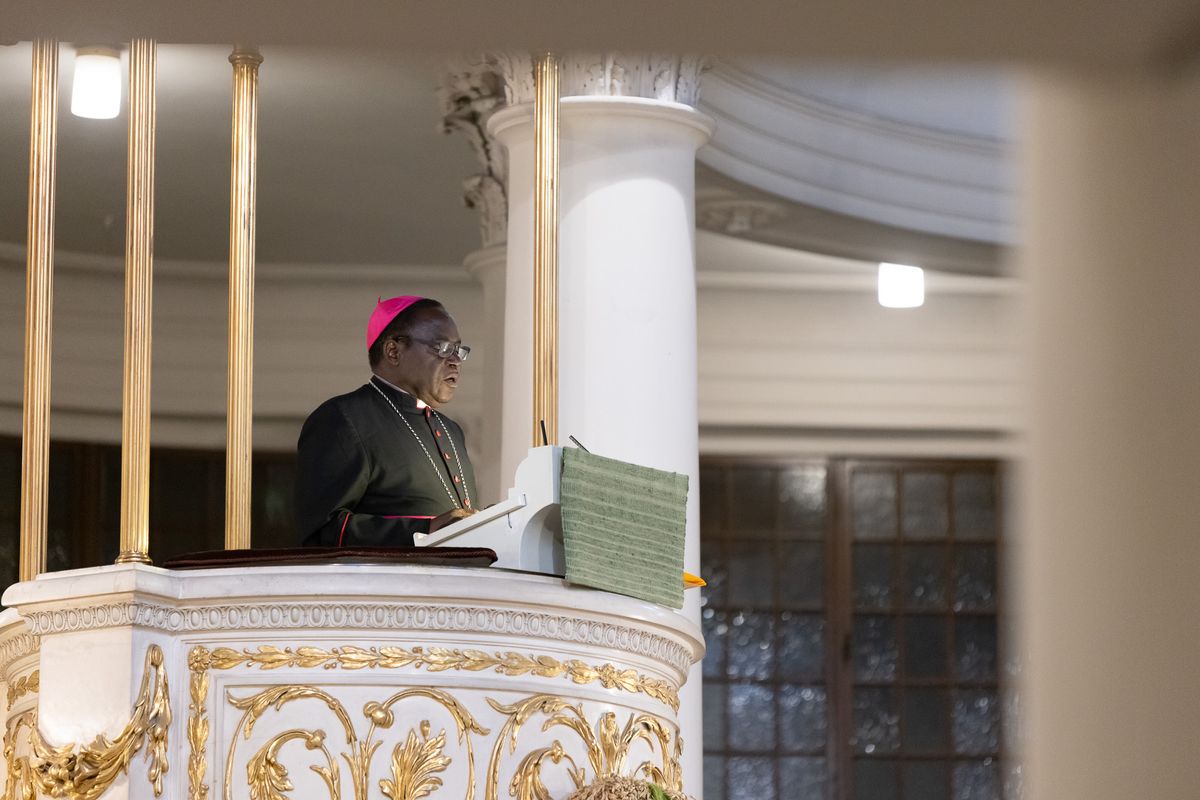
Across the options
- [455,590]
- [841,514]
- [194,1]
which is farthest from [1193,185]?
[841,514]

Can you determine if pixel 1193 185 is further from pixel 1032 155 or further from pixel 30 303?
pixel 30 303

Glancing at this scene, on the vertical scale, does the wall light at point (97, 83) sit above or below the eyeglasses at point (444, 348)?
above

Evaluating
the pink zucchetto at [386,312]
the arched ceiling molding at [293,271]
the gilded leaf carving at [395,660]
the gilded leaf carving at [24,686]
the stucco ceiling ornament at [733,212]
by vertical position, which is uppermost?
the arched ceiling molding at [293,271]

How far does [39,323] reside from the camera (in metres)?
5.99

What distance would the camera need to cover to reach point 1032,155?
1105 millimetres

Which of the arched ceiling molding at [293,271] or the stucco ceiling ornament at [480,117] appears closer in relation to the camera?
the stucco ceiling ornament at [480,117]

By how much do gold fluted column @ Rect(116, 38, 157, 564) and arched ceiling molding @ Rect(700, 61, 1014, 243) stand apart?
3968 mm

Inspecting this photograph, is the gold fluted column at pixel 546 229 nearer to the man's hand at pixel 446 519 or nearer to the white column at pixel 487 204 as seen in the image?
the white column at pixel 487 204

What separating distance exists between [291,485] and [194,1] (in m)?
11.2

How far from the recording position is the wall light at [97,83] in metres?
8.59

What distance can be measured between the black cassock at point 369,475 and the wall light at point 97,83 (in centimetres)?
298

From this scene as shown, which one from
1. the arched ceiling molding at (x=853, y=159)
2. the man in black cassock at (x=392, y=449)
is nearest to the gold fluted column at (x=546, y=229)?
the man in black cassock at (x=392, y=449)

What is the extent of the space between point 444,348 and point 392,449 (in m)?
0.41

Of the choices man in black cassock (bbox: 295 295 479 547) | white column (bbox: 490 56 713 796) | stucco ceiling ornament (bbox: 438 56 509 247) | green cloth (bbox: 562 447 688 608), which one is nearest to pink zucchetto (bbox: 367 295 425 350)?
man in black cassock (bbox: 295 295 479 547)
